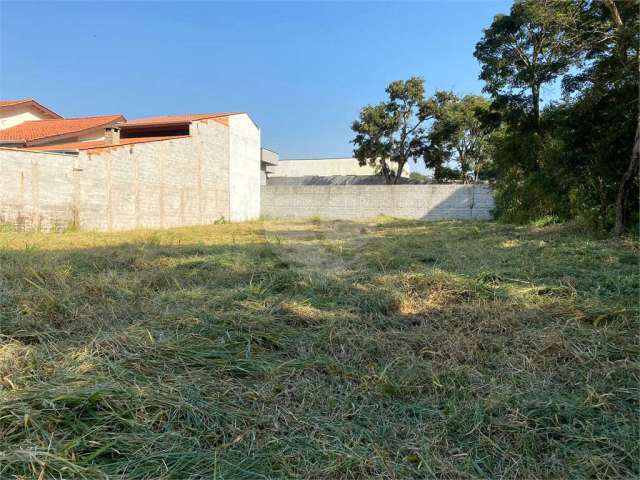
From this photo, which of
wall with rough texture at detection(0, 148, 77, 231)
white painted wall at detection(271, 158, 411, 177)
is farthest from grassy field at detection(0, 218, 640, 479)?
white painted wall at detection(271, 158, 411, 177)

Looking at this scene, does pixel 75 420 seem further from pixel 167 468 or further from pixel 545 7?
pixel 545 7

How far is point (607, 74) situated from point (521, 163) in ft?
17.5

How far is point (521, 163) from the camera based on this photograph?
11.7 m

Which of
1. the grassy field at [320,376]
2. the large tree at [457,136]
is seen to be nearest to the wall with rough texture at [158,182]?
the grassy field at [320,376]

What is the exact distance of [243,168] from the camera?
1741cm

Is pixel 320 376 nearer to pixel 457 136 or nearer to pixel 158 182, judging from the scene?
pixel 158 182

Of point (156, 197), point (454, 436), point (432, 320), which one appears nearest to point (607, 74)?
point (432, 320)

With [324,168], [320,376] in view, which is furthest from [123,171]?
[324,168]

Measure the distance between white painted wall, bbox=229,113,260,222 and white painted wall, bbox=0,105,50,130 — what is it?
384 inches

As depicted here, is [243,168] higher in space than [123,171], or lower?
higher

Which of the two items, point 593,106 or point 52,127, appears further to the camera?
point 52,127

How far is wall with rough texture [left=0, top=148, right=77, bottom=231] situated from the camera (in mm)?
8719

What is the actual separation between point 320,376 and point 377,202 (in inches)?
677

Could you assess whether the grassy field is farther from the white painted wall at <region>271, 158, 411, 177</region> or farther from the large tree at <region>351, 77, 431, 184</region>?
the white painted wall at <region>271, 158, 411, 177</region>
